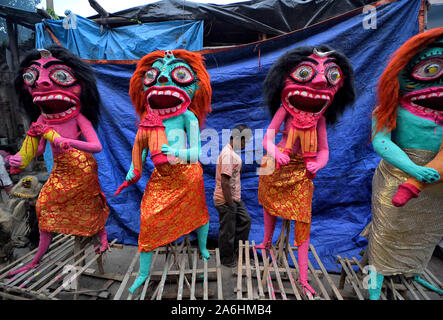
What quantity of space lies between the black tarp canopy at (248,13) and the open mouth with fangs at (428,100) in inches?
74.1

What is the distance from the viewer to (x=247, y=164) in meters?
2.96

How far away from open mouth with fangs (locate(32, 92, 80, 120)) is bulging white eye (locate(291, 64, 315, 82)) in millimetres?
1709

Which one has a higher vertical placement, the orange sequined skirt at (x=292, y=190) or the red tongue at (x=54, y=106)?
the red tongue at (x=54, y=106)

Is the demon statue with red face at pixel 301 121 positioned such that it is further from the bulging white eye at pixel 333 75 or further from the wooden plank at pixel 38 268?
the wooden plank at pixel 38 268

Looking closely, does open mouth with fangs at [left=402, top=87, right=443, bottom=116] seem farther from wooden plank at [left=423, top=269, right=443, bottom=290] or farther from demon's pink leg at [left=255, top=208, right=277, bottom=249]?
wooden plank at [left=423, top=269, right=443, bottom=290]

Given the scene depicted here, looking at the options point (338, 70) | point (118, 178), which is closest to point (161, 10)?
point (118, 178)

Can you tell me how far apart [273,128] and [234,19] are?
2030 mm

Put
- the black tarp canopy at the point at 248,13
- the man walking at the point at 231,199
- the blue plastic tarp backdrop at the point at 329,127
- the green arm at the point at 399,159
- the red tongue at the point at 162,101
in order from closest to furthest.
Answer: the green arm at the point at 399,159 < the red tongue at the point at 162,101 < the man walking at the point at 231,199 < the blue plastic tarp backdrop at the point at 329,127 < the black tarp canopy at the point at 248,13

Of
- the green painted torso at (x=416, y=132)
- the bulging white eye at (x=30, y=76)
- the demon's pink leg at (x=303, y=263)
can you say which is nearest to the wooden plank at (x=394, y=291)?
the demon's pink leg at (x=303, y=263)

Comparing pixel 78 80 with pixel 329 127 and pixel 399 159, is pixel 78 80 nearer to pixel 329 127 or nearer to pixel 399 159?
pixel 399 159

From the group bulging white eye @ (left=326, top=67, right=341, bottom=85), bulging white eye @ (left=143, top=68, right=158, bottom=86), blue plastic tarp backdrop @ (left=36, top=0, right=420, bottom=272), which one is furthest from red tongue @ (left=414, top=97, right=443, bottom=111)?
bulging white eye @ (left=143, top=68, right=158, bottom=86)

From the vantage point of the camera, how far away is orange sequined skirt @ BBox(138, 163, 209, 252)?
5.02ft

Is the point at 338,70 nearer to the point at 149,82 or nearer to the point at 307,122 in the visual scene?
the point at 307,122

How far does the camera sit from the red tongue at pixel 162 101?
4.90 feet
